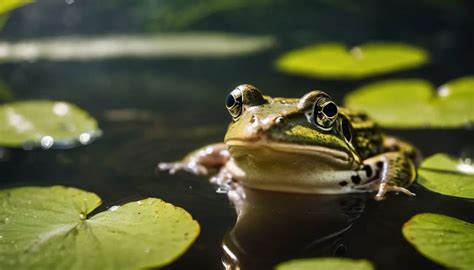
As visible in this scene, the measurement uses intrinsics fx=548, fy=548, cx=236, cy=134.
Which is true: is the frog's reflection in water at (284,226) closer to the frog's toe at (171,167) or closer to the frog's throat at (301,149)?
the frog's throat at (301,149)

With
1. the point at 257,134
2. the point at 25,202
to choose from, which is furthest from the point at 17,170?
the point at 257,134

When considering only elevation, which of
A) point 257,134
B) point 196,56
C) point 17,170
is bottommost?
point 196,56

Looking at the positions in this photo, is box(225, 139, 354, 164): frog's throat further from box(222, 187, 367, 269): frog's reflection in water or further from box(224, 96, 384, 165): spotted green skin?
box(222, 187, 367, 269): frog's reflection in water

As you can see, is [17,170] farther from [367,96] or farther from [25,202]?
[367,96]

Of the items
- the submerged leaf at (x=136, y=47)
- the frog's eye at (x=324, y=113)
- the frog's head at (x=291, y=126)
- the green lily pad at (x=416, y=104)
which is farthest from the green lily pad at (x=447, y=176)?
the submerged leaf at (x=136, y=47)

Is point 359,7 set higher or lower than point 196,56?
higher

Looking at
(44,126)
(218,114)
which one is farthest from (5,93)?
(218,114)
